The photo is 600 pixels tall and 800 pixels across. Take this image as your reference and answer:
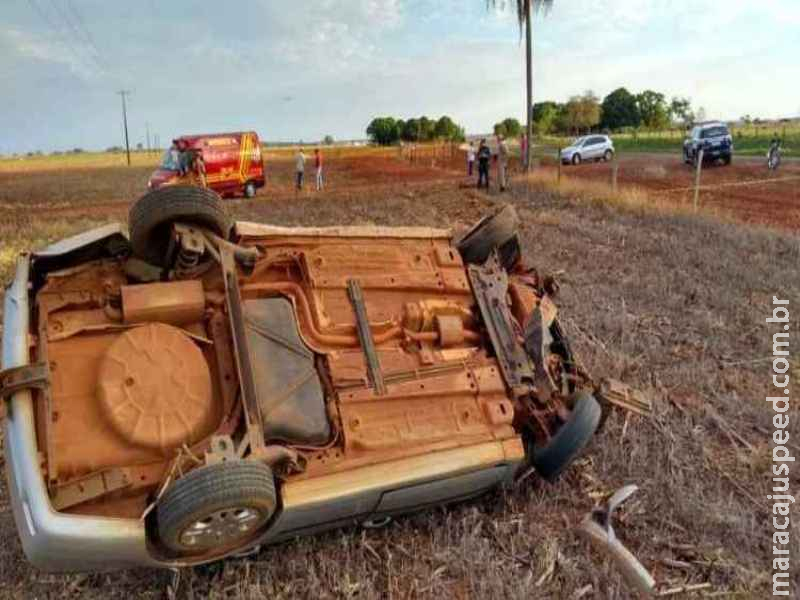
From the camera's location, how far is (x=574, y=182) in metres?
18.0

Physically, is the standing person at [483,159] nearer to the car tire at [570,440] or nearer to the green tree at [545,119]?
the car tire at [570,440]

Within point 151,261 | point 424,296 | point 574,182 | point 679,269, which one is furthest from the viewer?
point 574,182

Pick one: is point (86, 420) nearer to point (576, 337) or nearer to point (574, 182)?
point (576, 337)

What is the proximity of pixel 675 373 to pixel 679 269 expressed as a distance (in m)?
3.28

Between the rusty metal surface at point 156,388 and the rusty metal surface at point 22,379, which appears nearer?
the rusty metal surface at point 22,379

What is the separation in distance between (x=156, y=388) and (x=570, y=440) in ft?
6.07

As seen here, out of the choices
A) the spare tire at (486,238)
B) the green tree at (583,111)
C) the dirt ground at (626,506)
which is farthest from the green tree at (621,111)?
the spare tire at (486,238)

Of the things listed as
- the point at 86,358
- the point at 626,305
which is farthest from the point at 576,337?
the point at 86,358

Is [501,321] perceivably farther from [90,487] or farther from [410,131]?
[410,131]

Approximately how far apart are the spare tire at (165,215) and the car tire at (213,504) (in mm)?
1227

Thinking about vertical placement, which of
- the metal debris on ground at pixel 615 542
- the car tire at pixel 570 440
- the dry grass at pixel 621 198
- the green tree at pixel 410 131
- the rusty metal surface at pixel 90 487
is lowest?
the metal debris on ground at pixel 615 542

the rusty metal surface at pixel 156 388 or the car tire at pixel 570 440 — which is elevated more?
the rusty metal surface at pixel 156 388

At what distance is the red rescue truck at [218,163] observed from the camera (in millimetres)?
19281

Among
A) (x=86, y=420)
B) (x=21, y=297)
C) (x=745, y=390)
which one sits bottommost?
(x=745, y=390)
